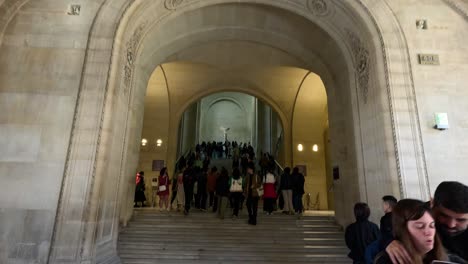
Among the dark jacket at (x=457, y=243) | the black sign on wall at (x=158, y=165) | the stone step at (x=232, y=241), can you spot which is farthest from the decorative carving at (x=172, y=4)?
the black sign on wall at (x=158, y=165)

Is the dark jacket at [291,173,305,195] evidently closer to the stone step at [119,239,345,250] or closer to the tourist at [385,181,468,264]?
the stone step at [119,239,345,250]

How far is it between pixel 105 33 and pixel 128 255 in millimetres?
→ 4271

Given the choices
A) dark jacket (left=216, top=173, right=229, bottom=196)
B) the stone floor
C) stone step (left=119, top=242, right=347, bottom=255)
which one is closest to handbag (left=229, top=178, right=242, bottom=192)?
dark jacket (left=216, top=173, right=229, bottom=196)

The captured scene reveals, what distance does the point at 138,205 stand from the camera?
37.9 ft

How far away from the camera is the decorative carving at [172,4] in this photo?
20.7 feet

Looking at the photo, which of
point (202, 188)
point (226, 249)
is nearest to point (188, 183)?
point (202, 188)

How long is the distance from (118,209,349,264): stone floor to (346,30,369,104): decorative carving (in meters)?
3.20

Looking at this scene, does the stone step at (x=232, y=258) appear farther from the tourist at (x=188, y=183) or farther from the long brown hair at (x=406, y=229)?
the long brown hair at (x=406, y=229)

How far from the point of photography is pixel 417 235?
1.38 meters

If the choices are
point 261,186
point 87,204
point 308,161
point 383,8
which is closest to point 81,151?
point 87,204

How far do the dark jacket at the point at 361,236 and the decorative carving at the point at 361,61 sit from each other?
3238 mm

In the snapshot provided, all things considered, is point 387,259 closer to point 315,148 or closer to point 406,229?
point 406,229

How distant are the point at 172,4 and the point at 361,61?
170 inches

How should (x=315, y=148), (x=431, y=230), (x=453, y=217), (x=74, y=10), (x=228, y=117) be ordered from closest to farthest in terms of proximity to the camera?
(x=431, y=230)
(x=453, y=217)
(x=74, y=10)
(x=315, y=148)
(x=228, y=117)
